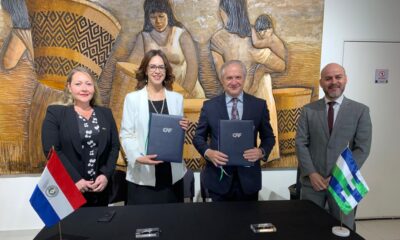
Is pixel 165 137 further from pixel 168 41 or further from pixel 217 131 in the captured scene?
pixel 168 41

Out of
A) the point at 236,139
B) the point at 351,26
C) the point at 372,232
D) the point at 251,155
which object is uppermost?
the point at 351,26

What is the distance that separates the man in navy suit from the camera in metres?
2.12

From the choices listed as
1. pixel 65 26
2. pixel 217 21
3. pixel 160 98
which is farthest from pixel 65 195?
pixel 217 21

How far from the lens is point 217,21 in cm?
326

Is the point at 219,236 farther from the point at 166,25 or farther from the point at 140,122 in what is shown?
the point at 166,25

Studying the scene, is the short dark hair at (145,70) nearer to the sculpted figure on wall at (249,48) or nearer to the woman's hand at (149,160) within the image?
the woman's hand at (149,160)

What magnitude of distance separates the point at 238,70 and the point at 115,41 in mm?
1646

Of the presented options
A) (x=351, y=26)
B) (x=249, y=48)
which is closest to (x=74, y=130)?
(x=249, y=48)

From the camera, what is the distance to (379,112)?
3.65 metres

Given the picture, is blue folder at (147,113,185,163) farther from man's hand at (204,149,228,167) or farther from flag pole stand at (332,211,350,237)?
flag pole stand at (332,211,350,237)

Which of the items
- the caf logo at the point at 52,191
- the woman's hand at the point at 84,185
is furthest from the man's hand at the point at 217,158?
the caf logo at the point at 52,191

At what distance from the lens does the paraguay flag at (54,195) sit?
1421mm

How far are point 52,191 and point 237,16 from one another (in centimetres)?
258

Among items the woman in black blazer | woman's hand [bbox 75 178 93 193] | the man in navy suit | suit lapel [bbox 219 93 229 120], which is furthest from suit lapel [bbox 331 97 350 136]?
woman's hand [bbox 75 178 93 193]
